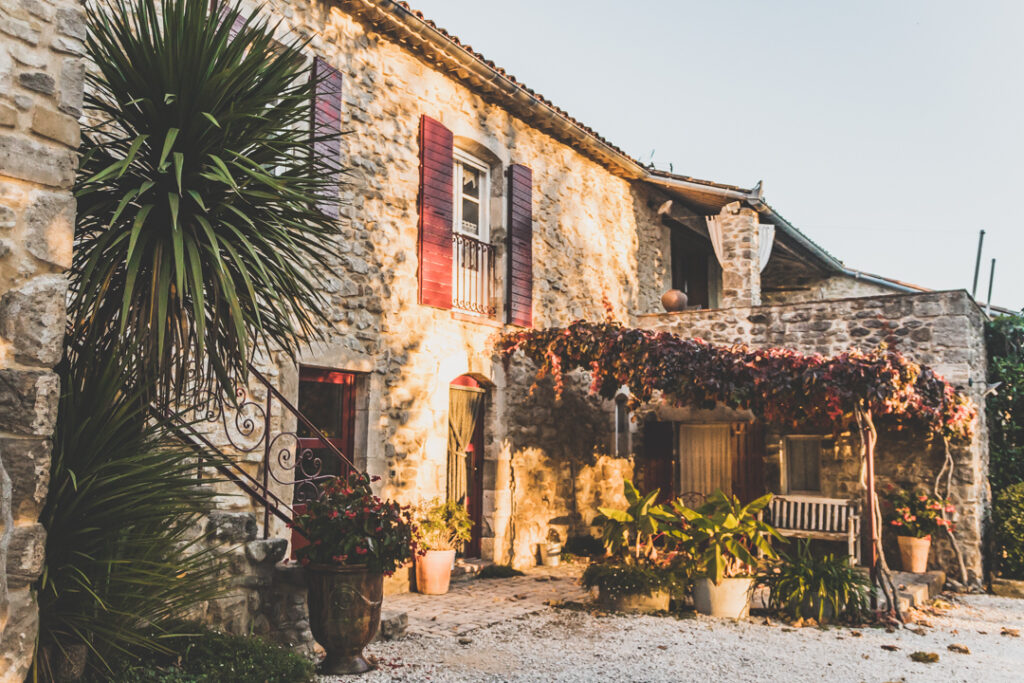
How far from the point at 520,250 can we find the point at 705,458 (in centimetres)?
348

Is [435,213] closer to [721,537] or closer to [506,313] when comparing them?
[506,313]

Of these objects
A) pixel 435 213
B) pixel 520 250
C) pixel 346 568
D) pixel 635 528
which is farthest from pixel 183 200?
pixel 520 250

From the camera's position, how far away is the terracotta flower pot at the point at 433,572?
6.85m

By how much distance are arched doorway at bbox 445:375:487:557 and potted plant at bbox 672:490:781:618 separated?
2327 millimetres

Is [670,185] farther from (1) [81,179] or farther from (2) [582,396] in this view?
(1) [81,179]

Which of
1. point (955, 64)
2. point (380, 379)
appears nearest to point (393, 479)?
point (380, 379)

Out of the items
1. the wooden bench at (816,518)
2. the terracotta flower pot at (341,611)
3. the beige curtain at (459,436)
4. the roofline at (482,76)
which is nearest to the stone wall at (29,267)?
the terracotta flower pot at (341,611)

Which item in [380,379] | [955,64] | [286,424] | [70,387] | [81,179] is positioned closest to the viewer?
[70,387]

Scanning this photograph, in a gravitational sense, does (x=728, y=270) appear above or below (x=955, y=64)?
below

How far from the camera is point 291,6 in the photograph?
641 cm

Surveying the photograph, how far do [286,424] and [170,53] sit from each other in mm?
3053

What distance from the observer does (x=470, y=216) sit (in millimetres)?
8492

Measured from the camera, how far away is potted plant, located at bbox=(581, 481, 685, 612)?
6359mm

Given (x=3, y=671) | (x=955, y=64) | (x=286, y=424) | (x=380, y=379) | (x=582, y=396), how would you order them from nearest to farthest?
(x=3, y=671)
(x=286, y=424)
(x=380, y=379)
(x=582, y=396)
(x=955, y=64)
